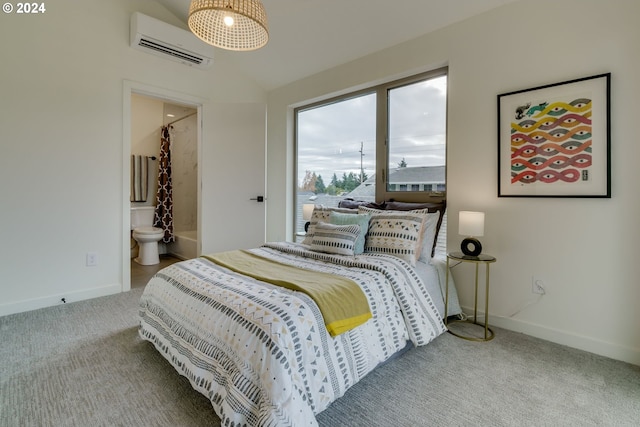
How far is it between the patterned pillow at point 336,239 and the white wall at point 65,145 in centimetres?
215

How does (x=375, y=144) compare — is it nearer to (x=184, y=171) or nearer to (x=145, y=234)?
(x=145, y=234)

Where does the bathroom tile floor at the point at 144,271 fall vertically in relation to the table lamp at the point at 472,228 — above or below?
below

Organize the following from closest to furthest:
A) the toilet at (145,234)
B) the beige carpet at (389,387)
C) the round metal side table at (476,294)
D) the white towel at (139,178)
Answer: the beige carpet at (389,387) → the round metal side table at (476,294) → the toilet at (145,234) → the white towel at (139,178)

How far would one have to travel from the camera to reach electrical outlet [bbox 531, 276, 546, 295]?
2287mm

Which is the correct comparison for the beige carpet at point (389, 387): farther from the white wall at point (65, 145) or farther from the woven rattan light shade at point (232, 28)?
the woven rattan light shade at point (232, 28)

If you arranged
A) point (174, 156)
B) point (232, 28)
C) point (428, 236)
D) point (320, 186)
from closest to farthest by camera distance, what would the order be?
point (232, 28) < point (428, 236) < point (320, 186) < point (174, 156)

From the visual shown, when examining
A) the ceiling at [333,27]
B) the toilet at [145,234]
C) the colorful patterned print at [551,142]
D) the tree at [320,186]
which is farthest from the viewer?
the toilet at [145,234]

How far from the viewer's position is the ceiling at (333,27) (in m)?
2.63

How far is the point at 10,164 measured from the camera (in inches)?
104

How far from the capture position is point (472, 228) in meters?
2.32

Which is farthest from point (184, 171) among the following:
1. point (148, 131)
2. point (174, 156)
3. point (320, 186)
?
point (320, 186)

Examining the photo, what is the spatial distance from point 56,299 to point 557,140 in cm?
428

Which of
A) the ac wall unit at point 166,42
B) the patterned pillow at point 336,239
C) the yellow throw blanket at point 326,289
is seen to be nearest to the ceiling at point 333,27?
the ac wall unit at point 166,42

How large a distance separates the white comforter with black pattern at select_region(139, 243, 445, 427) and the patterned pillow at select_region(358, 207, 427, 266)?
0.14 m
